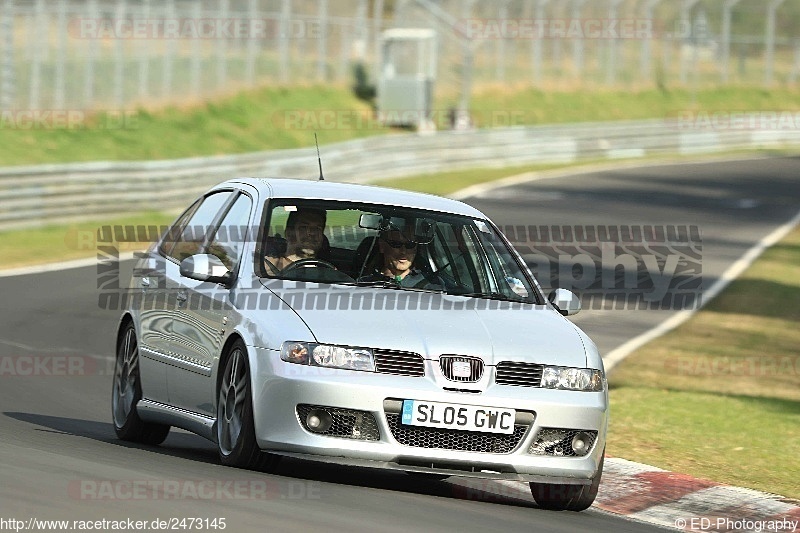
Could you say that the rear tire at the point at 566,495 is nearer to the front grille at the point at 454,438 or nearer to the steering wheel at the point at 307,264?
the front grille at the point at 454,438

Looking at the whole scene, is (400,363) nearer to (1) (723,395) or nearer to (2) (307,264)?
(2) (307,264)

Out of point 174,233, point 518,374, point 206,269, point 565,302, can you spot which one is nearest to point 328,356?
point 518,374

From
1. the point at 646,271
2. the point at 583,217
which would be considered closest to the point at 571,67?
the point at 583,217

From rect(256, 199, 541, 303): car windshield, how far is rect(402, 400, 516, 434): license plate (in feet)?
3.63

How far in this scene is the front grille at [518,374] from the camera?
809 cm

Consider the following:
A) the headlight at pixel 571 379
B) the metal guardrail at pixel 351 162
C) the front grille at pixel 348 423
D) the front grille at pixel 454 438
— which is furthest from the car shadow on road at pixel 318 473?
the metal guardrail at pixel 351 162

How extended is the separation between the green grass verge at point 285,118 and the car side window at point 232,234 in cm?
2161

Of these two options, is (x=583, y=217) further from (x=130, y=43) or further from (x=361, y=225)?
(x=361, y=225)

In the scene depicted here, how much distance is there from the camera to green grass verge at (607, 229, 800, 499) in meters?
11.1

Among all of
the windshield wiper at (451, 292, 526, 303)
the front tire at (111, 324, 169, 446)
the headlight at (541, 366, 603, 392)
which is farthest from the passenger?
the front tire at (111, 324, 169, 446)

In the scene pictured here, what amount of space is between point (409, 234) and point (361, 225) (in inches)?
10.9

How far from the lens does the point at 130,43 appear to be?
121 ft

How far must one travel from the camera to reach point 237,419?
8.23 meters

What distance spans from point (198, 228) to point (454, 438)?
8.81 ft
